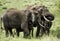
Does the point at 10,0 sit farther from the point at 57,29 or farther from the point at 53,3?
the point at 57,29

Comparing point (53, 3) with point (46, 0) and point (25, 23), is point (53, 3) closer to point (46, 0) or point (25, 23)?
point (46, 0)

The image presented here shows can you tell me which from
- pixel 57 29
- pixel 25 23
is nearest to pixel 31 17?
pixel 25 23

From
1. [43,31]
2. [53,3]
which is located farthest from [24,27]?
[53,3]

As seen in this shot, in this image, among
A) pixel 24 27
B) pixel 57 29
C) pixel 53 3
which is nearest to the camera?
pixel 24 27

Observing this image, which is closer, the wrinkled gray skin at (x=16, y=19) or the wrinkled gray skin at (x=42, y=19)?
the wrinkled gray skin at (x=16, y=19)

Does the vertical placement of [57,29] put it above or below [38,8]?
below

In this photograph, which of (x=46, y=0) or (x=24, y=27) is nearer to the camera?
(x=24, y=27)

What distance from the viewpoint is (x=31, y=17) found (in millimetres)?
16078

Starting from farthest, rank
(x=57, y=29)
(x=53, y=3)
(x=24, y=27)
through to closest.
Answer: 1. (x=53, y=3)
2. (x=57, y=29)
3. (x=24, y=27)

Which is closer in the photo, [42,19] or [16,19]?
[16,19]

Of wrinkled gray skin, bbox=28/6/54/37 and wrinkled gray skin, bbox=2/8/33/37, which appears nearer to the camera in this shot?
wrinkled gray skin, bbox=2/8/33/37

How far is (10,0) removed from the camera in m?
26.7

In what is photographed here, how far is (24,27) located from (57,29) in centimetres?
278

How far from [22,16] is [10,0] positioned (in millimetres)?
10772
